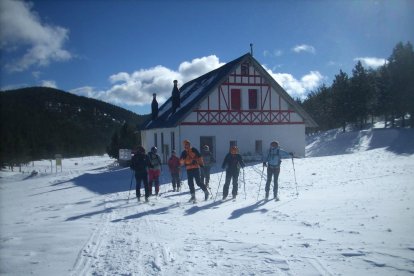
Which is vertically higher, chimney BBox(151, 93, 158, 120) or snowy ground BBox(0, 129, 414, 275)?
chimney BBox(151, 93, 158, 120)

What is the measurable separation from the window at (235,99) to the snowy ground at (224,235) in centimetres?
1288

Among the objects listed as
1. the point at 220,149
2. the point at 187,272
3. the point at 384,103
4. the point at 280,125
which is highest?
the point at 384,103

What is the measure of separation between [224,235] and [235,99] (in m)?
18.3

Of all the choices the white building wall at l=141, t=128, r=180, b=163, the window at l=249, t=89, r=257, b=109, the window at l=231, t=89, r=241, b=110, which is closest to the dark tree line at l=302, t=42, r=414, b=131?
the window at l=249, t=89, r=257, b=109

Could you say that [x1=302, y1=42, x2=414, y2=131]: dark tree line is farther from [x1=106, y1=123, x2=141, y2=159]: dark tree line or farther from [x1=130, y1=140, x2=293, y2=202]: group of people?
[x1=130, y1=140, x2=293, y2=202]: group of people

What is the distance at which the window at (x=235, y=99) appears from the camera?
24.2 m

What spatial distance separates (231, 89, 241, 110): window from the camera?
79.4 ft

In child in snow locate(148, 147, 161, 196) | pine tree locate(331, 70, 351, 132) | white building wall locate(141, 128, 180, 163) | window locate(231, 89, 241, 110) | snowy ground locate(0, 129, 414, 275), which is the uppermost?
pine tree locate(331, 70, 351, 132)

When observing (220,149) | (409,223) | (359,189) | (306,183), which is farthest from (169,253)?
(220,149)

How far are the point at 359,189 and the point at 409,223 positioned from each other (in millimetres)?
4262

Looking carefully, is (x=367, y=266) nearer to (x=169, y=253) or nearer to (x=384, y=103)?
(x=169, y=253)

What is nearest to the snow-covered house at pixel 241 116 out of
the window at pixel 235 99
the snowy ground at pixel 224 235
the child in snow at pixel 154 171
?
the window at pixel 235 99

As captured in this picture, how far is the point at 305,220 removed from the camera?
7.50 meters

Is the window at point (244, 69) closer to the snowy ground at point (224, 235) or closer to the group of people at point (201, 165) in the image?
the snowy ground at point (224, 235)
